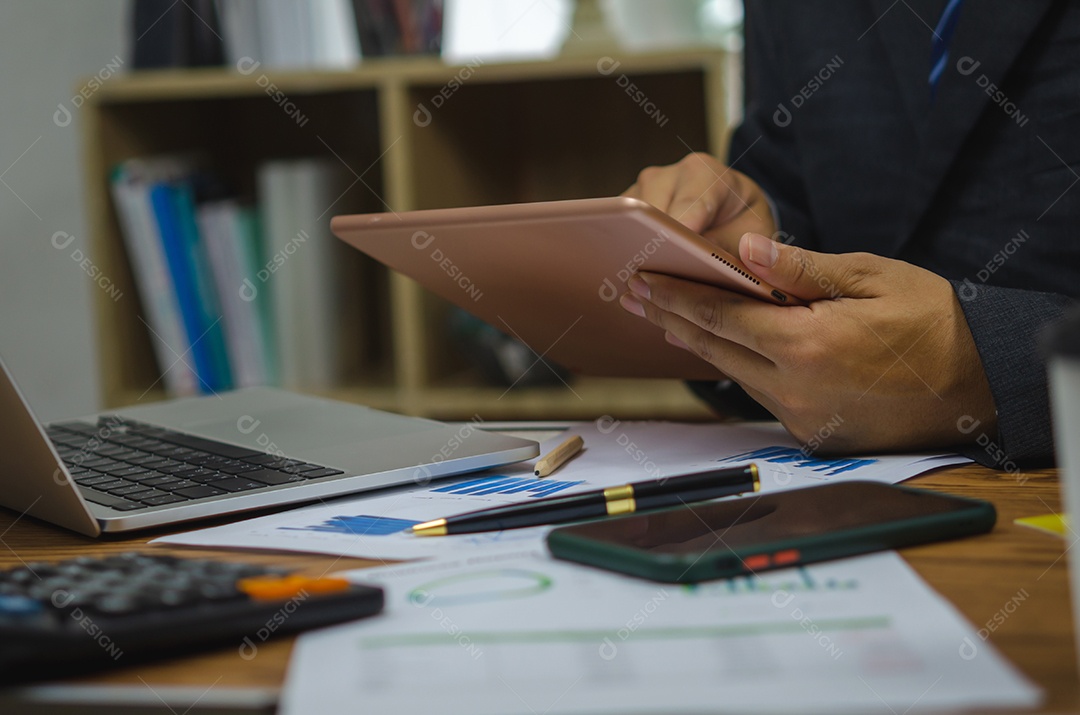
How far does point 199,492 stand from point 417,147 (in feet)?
3.98

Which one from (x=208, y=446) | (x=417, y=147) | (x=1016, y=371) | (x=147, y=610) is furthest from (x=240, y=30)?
(x=147, y=610)

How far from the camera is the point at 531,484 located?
0.66 meters

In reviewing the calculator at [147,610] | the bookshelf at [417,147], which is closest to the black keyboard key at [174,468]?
the calculator at [147,610]

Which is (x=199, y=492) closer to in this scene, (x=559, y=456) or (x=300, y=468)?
(x=300, y=468)

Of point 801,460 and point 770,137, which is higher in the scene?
point 770,137

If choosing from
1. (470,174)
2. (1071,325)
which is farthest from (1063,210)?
(470,174)

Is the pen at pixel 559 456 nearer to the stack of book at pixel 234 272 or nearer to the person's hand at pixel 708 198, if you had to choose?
the person's hand at pixel 708 198

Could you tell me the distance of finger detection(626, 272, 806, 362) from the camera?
0.67m

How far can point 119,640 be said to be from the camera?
0.36 m

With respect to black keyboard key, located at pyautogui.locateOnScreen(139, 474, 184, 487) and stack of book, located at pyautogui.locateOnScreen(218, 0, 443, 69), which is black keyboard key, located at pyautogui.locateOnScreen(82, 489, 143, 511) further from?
stack of book, located at pyautogui.locateOnScreen(218, 0, 443, 69)

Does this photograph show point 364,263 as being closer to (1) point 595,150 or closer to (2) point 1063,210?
(1) point 595,150

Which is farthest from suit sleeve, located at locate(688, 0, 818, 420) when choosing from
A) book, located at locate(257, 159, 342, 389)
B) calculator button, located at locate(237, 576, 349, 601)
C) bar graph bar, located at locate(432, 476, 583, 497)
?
book, located at locate(257, 159, 342, 389)

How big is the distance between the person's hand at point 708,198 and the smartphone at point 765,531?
0.39 m

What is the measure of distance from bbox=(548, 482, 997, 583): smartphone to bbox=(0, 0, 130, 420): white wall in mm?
1793
